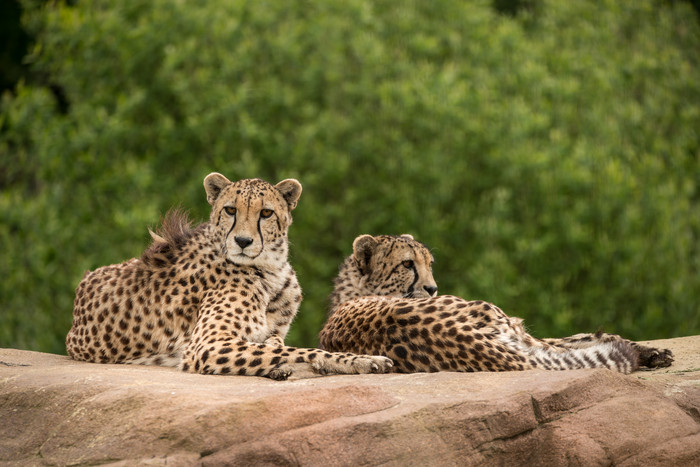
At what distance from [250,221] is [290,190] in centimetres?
55

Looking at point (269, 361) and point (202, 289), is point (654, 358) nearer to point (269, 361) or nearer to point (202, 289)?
point (269, 361)

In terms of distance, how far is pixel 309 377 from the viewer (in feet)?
16.9

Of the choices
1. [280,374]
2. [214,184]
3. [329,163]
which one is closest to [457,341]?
[280,374]

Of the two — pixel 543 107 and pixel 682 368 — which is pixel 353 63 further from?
pixel 682 368

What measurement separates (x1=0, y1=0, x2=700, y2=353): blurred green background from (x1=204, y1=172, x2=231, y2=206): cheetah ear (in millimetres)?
5268

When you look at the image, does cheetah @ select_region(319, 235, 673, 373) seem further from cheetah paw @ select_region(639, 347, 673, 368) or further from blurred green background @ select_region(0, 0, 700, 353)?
blurred green background @ select_region(0, 0, 700, 353)

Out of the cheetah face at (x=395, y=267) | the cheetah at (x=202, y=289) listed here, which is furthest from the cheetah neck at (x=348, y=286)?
the cheetah at (x=202, y=289)

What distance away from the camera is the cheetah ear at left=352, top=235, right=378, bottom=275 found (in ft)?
23.9

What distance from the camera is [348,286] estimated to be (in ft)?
24.5

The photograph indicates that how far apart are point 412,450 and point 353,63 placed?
1067 centimetres

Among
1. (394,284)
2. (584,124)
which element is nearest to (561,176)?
(584,124)

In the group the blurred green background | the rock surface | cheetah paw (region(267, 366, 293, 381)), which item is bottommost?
the rock surface

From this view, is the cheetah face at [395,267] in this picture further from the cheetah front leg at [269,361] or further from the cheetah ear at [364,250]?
the cheetah front leg at [269,361]

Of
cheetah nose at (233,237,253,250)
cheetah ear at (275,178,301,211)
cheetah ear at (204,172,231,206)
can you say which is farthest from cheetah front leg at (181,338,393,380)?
cheetah ear at (275,178,301,211)
